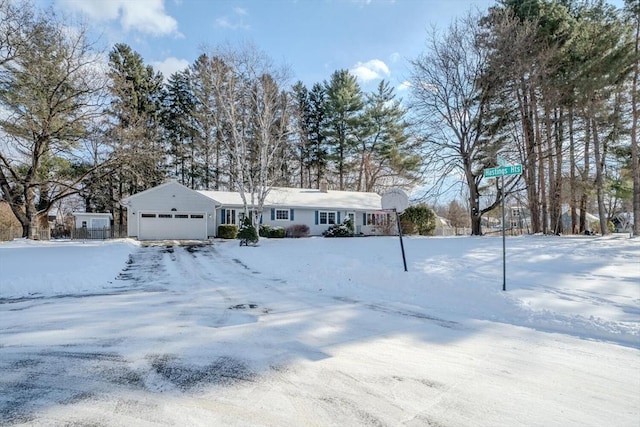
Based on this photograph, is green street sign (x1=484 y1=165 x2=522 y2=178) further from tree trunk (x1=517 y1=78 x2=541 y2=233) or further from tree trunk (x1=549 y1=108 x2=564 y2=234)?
tree trunk (x1=549 y1=108 x2=564 y2=234)

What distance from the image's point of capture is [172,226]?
23.5m

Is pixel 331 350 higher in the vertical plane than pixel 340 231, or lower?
lower

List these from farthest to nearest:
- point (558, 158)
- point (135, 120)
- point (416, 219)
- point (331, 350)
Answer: point (416, 219)
point (135, 120)
point (558, 158)
point (331, 350)

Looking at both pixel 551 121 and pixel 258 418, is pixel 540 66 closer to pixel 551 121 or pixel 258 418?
pixel 551 121

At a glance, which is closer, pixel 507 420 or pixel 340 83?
pixel 507 420

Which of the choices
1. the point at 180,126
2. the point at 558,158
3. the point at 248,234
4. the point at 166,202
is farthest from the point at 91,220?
the point at 558,158

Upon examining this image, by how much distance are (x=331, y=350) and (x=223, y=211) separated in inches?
894

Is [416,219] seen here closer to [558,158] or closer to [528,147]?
[528,147]

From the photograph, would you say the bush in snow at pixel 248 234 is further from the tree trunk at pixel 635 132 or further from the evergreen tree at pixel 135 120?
the tree trunk at pixel 635 132

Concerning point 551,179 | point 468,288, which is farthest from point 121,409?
point 551,179

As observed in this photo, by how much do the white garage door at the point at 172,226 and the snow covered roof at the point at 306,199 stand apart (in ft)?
7.32

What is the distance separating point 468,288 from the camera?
6.86 meters

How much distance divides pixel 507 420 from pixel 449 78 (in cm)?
2231

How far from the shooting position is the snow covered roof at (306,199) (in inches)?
1019
